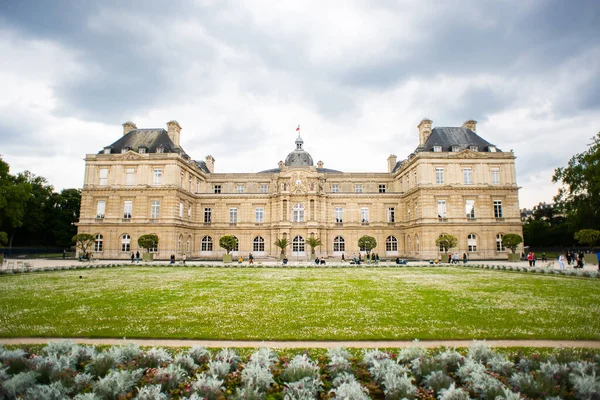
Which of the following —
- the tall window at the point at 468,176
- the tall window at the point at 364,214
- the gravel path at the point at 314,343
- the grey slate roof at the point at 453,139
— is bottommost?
the gravel path at the point at 314,343

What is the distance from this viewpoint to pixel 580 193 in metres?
51.2

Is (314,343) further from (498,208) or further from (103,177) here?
(103,177)

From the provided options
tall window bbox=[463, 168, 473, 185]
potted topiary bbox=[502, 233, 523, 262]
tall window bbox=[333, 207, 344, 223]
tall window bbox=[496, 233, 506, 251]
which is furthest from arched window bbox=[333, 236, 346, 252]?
potted topiary bbox=[502, 233, 523, 262]

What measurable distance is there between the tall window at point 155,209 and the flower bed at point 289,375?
42747 mm

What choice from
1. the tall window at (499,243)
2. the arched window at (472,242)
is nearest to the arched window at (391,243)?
the arched window at (472,242)

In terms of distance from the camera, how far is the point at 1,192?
45.9 m

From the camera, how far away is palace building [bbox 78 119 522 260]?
46875 mm

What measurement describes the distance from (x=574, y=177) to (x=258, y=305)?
54448 mm

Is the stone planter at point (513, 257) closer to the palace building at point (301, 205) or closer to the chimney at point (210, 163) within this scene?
the palace building at point (301, 205)

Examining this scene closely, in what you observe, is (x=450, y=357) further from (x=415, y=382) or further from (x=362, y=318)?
(x=362, y=318)

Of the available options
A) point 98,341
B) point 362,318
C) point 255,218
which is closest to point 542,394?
point 362,318

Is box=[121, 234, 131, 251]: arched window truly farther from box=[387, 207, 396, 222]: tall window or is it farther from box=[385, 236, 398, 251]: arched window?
box=[387, 207, 396, 222]: tall window

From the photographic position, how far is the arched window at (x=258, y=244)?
53.6 m

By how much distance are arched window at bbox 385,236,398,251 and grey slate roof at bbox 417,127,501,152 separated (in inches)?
536
